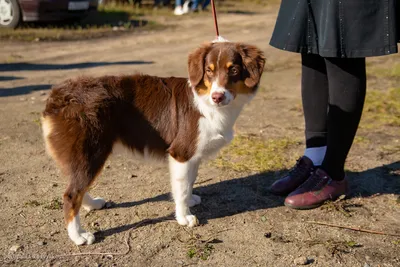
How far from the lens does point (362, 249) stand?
340cm

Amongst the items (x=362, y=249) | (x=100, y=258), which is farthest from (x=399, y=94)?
(x=100, y=258)

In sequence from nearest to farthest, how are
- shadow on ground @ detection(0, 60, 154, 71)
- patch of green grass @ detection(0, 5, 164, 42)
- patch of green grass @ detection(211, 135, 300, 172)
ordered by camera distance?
1. patch of green grass @ detection(211, 135, 300, 172)
2. shadow on ground @ detection(0, 60, 154, 71)
3. patch of green grass @ detection(0, 5, 164, 42)

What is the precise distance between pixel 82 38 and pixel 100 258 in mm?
8080

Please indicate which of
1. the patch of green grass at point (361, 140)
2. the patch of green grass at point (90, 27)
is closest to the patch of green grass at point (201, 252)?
the patch of green grass at point (361, 140)

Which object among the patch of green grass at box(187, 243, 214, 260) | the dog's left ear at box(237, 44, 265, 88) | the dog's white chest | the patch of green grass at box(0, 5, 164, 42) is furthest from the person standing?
the patch of green grass at box(0, 5, 164, 42)

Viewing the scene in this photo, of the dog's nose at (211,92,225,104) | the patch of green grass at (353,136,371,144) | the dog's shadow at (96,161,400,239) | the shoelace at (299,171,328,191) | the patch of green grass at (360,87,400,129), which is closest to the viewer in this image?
the dog's nose at (211,92,225,104)

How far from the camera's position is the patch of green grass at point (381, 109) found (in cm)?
589

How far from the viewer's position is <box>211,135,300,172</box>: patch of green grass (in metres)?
4.72

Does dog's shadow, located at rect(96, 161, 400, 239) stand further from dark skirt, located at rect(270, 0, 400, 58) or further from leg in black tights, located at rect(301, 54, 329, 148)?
dark skirt, located at rect(270, 0, 400, 58)

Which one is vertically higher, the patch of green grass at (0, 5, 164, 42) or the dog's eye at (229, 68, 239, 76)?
the dog's eye at (229, 68, 239, 76)

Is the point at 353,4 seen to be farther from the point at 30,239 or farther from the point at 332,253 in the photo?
the point at 30,239

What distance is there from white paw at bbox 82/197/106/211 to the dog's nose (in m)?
1.19

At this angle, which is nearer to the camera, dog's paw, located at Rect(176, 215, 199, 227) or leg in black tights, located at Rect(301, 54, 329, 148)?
dog's paw, located at Rect(176, 215, 199, 227)

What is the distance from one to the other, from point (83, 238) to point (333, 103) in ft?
6.59
